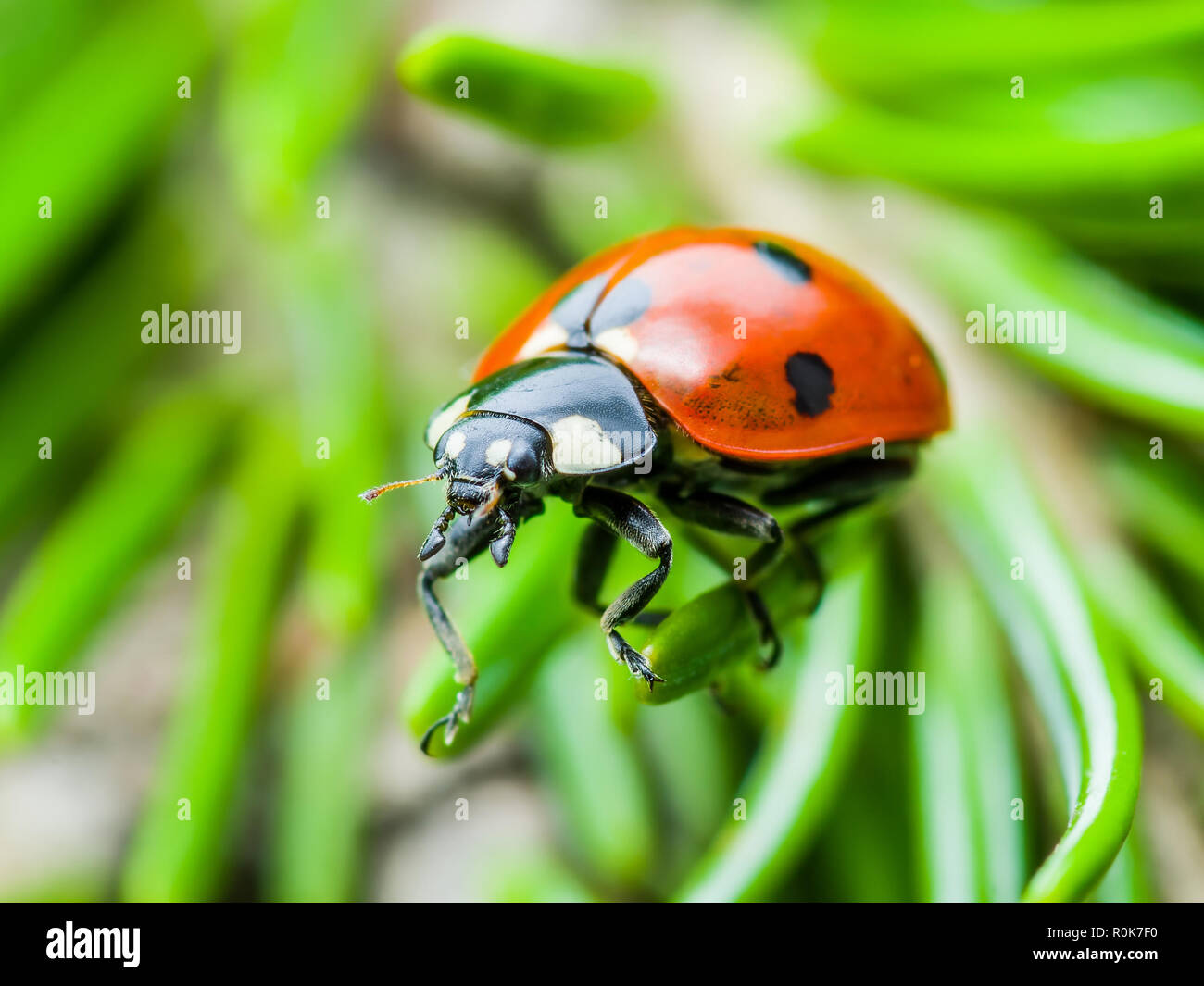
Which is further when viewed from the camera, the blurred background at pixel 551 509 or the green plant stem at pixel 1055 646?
the blurred background at pixel 551 509

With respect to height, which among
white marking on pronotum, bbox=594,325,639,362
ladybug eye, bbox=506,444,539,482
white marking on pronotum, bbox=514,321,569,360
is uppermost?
white marking on pronotum, bbox=514,321,569,360

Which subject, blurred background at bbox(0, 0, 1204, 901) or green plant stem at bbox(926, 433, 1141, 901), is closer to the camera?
green plant stem at bbox(926, 433, 1141, 901)

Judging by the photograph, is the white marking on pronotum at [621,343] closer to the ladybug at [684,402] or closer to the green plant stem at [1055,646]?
the ladybug at [684,402]

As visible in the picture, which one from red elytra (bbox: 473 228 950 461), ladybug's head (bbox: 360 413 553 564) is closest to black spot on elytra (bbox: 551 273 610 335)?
red elytra (bbox: 473 228 950 461)

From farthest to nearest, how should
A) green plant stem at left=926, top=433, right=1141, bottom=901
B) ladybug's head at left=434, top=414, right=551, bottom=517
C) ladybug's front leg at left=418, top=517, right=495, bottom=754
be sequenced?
1. ladybug's head at left=434, top=414, right=551, bottom=517
2. ladybug's front leg at left=418, top=517, right=495, bottom=754
3. green plant stem at left=926, top=433, right=1141, bottom=901

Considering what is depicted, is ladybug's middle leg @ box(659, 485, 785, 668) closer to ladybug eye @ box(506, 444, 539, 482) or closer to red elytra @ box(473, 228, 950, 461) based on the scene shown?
red elytra @ box(473, 228, 950, 461)

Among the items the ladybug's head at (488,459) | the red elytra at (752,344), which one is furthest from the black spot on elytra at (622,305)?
the ladybug's head at (488,459)
